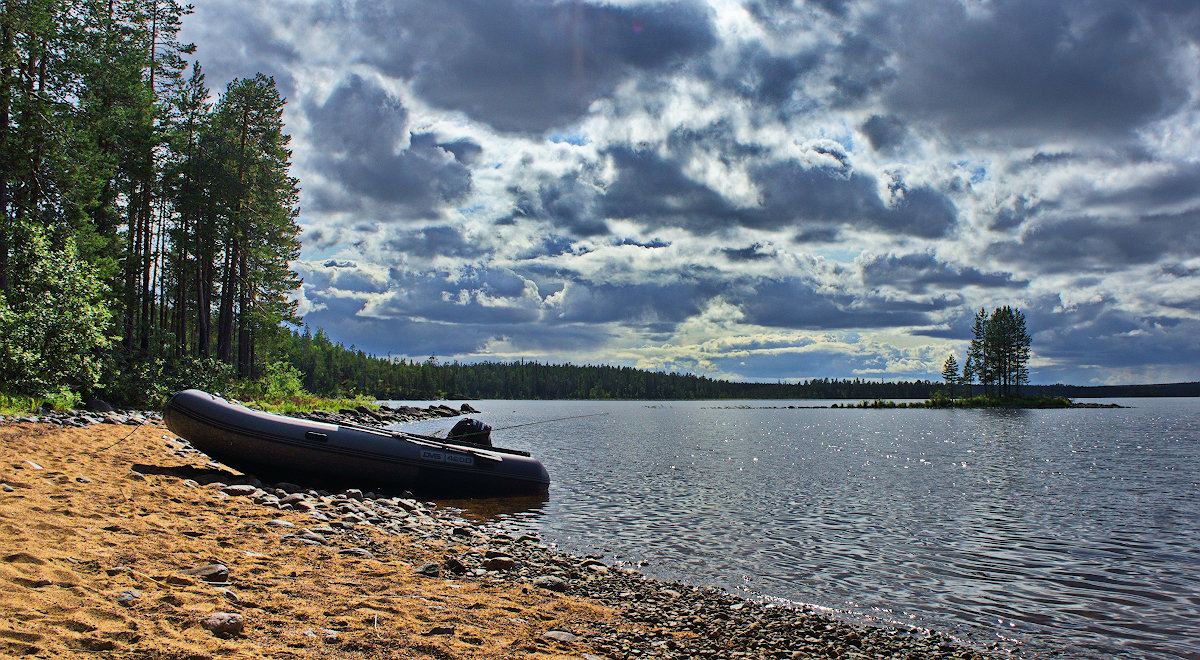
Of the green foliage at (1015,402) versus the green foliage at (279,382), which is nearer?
the green foliage at (279,382)

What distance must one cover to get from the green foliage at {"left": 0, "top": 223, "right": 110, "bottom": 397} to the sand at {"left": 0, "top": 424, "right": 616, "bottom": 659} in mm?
10733

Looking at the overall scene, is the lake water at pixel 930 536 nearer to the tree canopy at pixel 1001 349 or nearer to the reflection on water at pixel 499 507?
the reflection on water at pixel 499 507

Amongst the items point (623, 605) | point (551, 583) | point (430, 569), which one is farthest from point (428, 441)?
point (623, 605)

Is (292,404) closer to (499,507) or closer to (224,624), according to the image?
(499,507)

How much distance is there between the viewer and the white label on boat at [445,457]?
16047 mm

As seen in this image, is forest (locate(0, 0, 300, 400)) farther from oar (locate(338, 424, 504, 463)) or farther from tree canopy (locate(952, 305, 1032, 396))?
tree canopy (locate(952, 305, 1032, 396))

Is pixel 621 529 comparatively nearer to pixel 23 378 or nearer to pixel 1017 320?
pixel 23 378

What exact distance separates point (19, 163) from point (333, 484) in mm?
18111

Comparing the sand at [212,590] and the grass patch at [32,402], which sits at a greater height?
the grass patch at [32,402]

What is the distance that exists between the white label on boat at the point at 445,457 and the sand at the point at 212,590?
555 cm

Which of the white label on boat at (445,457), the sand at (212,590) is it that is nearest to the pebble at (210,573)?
the sand at (212,590)

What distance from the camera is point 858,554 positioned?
37.6 ft

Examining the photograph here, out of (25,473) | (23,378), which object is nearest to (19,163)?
(23,378)

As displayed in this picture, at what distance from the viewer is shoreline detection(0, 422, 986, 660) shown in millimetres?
5031
